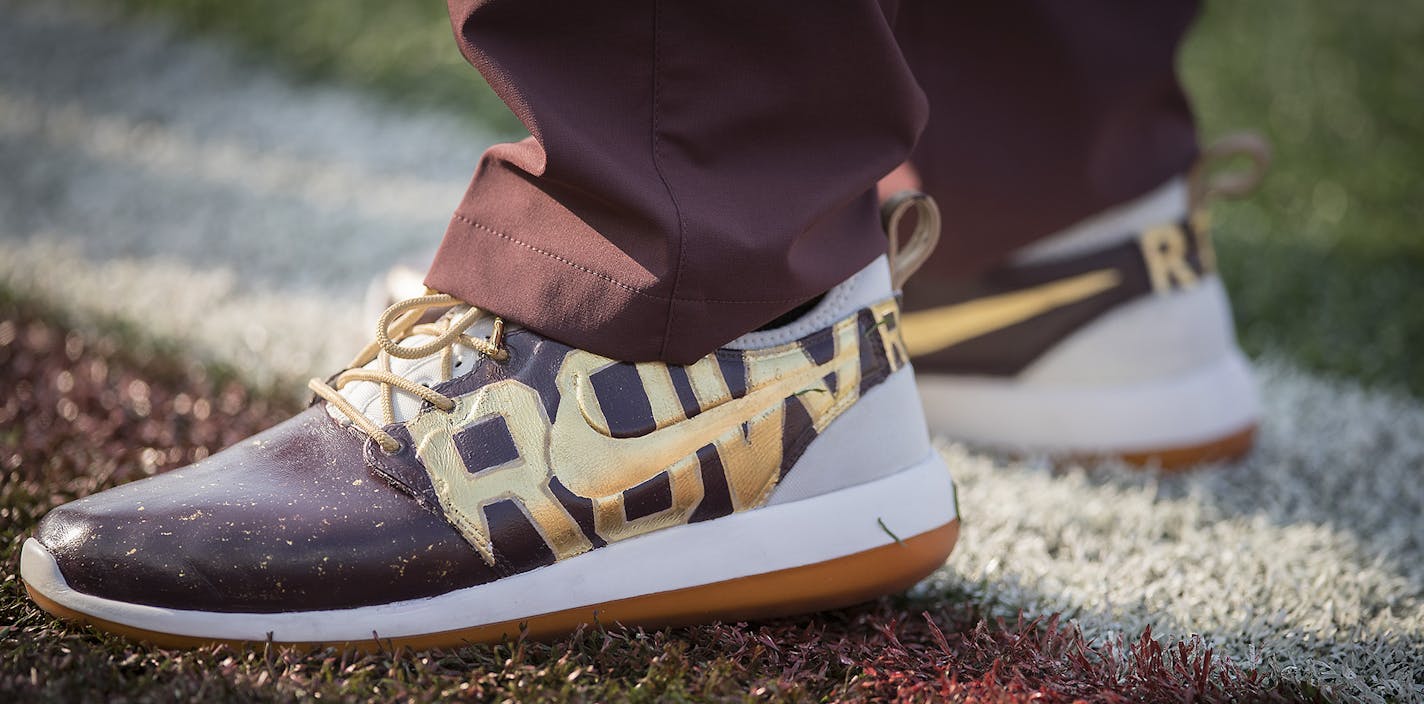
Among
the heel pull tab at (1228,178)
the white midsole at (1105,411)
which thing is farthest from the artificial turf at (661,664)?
the heel pull tab at (1228,178)

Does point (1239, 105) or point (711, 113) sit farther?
point (1239, 105)

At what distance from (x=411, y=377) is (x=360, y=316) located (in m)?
0.81

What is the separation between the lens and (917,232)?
896mm

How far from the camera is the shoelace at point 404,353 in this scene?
0.72 meters

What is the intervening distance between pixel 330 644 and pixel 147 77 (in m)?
2.27

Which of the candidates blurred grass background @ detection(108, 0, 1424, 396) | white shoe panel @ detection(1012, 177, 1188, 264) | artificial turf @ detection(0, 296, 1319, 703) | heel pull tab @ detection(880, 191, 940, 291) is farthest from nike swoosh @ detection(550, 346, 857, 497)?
blurred grass background @ detection(108, 0, 1424, 396)

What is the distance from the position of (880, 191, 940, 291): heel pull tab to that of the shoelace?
0.33 metres

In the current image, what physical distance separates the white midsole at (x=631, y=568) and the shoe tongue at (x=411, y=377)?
0.44 feet

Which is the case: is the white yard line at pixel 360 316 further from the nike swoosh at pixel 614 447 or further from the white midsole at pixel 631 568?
the nike swoosh at pixel 614 447

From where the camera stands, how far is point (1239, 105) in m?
2.62

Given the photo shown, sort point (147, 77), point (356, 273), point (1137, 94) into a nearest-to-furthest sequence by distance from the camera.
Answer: point (1137, 94) < point (356, 273) < point (147, 77)

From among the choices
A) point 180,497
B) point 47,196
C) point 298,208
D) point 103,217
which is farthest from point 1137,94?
point 47,196

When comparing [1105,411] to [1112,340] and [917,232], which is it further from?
[917,232]

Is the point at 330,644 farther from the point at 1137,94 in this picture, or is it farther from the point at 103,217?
the point at 103,217
